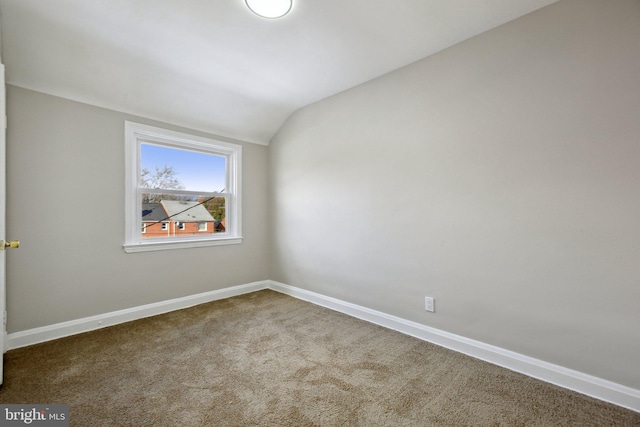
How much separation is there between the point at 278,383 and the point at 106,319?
1.93 metres

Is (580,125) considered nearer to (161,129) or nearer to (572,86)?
(572,86)

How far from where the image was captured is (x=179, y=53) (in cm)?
236

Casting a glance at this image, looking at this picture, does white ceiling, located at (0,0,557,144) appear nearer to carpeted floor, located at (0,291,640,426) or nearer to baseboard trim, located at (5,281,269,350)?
baseboard trim, located at (5,281,269,350)

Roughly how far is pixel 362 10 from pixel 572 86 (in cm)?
141

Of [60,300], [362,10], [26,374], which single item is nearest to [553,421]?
[362,10]

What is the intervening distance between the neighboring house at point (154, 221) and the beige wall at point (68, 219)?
24 cm

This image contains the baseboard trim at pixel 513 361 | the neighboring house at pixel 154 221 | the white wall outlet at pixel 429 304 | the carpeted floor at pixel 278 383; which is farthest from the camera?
the neighboring house at pixel 154 221

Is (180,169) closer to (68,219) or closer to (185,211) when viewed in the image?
(185,211)

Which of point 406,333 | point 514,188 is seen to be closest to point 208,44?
point 514,188

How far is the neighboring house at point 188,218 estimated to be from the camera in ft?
10.7

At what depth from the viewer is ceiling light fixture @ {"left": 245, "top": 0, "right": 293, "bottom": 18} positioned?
1.85 meters

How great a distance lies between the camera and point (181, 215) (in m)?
3.35

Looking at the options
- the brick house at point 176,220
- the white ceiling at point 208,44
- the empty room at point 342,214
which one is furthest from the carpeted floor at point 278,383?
the white ceiling at point 208,44

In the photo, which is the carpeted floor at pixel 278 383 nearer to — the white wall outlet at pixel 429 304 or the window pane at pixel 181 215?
the white wall outlet at pixel 429 304
